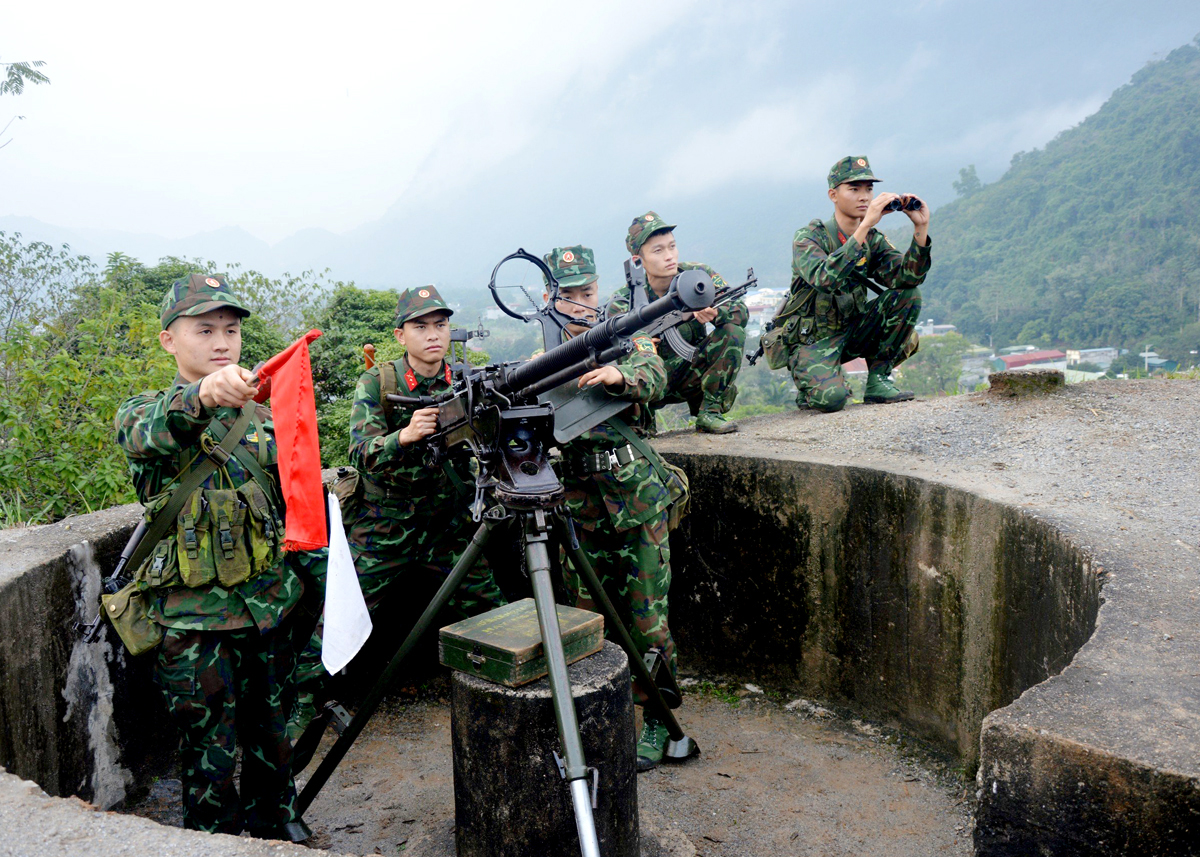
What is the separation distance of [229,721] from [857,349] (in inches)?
189

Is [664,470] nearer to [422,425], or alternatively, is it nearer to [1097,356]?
[422,425]

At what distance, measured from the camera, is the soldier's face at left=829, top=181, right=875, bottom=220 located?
5543 millimetres

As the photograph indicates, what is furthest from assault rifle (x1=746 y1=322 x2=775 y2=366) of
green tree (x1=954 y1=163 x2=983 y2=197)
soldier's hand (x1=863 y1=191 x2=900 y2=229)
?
green tree (x1=954 y1=163 x2=983 y2=197)

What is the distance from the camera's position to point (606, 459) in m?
3.78

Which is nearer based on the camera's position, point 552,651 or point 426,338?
point 552,651

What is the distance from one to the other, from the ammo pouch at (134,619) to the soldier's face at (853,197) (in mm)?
4652

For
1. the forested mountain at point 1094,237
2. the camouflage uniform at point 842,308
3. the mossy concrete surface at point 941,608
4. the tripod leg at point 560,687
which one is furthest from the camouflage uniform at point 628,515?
the forested mountain at point 1094,237

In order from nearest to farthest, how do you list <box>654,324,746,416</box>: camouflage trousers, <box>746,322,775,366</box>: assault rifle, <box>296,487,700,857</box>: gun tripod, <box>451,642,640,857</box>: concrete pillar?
<box>296,487,700,857</box>: gun tripod
<box>451,642,640,857</box>: concrete pillar
<box>654,324,746,416</box>: camouflage trousers
<box>746,322,775,366</box>: assault rifle

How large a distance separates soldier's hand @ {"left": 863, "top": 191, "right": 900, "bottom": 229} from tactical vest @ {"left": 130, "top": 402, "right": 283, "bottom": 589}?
12.4 feet

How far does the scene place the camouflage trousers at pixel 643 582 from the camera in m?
3.83

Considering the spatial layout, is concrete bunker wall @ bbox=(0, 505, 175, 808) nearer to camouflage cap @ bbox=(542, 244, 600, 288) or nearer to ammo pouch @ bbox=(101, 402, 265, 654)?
ammo pouch @ bbox=(101, 402, 265, 654)

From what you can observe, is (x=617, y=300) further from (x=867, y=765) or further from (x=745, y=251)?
(x=745, y=251)

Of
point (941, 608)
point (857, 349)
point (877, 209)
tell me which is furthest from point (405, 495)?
point (857, 349)

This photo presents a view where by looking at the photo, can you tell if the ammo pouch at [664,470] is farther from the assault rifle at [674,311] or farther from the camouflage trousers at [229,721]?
the camouflage trousers at [229,721]
